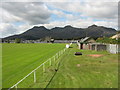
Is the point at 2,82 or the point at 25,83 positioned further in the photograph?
the point at 2,82

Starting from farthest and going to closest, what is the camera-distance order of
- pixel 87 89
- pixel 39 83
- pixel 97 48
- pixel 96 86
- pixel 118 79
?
pixel 97 48 < pixel 118 79 < pixel 39 83 < pixel 96 86 < pixel 87 89

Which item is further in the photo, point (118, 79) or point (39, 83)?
point (118, 79)

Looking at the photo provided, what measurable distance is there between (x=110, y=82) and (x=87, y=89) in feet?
8.51

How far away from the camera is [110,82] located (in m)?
10.8

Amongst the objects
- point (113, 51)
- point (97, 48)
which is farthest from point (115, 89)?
point (97, 48)

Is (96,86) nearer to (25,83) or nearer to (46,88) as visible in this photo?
(46,88)

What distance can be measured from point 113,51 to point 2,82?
82.7 feet

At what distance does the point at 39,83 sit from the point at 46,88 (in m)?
1.26

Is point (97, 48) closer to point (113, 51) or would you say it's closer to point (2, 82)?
point (113, 51)

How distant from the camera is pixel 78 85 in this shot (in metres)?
10.1

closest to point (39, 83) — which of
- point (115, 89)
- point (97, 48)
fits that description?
point (115, 89)

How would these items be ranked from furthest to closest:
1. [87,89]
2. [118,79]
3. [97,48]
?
[97,48]
[118,79]
[87,89]

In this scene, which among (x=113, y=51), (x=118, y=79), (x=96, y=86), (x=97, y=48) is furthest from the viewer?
(x=97, y=48)

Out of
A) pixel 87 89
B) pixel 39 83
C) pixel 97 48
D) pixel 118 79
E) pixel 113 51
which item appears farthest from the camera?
pixel 97 48
